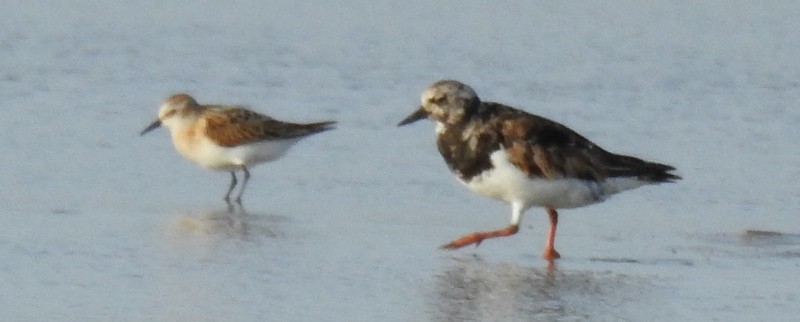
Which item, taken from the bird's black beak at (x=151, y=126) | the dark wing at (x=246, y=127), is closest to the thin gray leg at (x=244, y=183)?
the dark wing at (x=246, y=127)

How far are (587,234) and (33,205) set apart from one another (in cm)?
272

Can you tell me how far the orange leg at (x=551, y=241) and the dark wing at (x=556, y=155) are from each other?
256mm

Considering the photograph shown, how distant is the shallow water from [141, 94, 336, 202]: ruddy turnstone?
0.48 ft

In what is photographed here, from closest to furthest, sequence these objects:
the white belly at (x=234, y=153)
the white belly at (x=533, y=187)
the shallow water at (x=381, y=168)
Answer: the shallow water at (x=381, y=168), the white belly at (x=533, y=187), the white belly at (x=234, y=153)

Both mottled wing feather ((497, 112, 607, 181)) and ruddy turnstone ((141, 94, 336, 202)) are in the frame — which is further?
ruddy turnstone ((141, 94, 336, 202))

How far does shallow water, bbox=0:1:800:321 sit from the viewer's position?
6.31 m

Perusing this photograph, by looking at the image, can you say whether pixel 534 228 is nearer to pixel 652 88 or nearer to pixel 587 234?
pixel 587 234

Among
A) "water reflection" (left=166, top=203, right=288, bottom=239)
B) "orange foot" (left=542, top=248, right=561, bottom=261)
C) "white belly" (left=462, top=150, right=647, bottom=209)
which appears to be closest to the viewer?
"orange foot" (left=542, top=248, right=561, bottom=261)

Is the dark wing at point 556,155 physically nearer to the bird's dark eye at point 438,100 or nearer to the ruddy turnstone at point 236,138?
the bird's dark eye at point 438,100

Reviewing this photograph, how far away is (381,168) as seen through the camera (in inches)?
377

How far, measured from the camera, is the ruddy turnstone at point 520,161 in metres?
7.52

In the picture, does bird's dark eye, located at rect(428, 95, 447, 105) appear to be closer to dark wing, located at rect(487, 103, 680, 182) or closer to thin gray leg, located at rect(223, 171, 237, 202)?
dark wing, located at rect(487, 103, 680, 182)

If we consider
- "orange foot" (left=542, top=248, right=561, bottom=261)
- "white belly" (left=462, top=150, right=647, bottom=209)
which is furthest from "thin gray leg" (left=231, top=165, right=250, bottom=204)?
"orange foot" (left=542, top=248, right=561, bottom=261)

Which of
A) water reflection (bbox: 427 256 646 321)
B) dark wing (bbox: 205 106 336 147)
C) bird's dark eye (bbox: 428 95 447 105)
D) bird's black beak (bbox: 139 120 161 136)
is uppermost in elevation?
bird's dark eye (bbox: 428 95 447 105)
